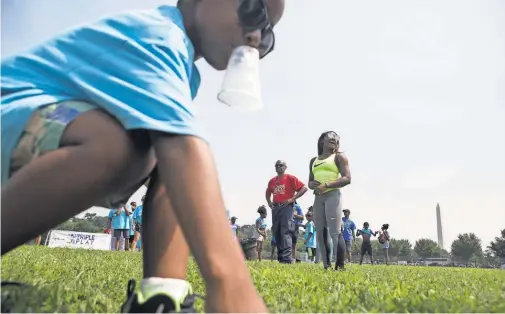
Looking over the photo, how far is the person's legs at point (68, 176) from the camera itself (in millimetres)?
1256

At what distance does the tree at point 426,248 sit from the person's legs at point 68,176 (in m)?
115

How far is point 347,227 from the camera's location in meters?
17.1

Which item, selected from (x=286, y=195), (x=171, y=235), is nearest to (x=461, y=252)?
(x=286, y=195)

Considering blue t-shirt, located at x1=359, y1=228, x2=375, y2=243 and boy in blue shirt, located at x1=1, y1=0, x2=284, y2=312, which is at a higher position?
blue t-shirt, located at x1=359, y1=228, x2=375, y2=243

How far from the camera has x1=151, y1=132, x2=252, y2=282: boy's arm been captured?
120 cm

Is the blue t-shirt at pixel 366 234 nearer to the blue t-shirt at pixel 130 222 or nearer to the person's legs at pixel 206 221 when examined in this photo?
the blue t-shirt at pixel 130 222

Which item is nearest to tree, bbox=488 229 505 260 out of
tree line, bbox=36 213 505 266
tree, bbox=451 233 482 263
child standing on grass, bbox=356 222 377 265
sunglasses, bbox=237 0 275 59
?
tree line, bbox=36 213 505 266

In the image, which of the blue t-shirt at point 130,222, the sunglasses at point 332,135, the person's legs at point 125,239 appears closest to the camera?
the sunglasses at point 332,135

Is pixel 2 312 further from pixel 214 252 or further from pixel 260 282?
pixel 260 282

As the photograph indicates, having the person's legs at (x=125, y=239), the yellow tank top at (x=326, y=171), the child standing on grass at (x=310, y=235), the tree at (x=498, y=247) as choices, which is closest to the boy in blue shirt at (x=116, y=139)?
the yellow tank top at (x=326, y=171)

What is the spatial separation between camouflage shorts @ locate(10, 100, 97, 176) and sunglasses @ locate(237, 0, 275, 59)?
62 centimetres

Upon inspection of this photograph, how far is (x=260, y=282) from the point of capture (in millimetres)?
3314

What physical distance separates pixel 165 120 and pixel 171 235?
0.54 m

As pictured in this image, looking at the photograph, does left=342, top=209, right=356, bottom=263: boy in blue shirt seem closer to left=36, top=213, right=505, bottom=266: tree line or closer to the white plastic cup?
the white plastic cup
